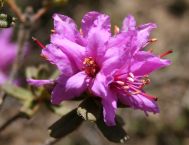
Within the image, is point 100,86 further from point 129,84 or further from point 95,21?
point 95,21

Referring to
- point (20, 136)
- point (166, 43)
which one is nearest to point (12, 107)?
point (20, 136)

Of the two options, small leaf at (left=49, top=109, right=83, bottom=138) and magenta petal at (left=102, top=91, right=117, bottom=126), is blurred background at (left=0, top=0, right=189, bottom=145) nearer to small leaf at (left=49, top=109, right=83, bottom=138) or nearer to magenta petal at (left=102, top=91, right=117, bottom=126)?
small leaf at (left=49, top=109, right=83, bottom=138)

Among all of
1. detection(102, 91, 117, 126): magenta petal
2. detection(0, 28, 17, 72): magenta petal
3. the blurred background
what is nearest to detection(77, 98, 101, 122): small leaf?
detection(102, 91, 117, 126): magenta petal

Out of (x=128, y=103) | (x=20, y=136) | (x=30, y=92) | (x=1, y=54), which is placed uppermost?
(x=128, y=103)

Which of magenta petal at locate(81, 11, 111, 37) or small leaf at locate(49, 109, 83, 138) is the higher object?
magenta petal at locate(81, 11, 111, 37)

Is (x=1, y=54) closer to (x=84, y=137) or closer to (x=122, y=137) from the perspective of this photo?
(x=84, y=137)
